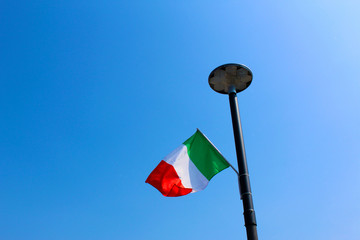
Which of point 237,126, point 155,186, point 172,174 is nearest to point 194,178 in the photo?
point 172,174

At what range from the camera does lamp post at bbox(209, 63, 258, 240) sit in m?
6.57

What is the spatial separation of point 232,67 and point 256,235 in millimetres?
4083

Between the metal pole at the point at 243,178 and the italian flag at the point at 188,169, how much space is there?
1332 mm

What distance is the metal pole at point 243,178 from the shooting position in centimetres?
640

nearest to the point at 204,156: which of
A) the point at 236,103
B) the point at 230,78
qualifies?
the point at 236,103

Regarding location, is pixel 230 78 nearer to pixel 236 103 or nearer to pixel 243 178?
pixel 236 103

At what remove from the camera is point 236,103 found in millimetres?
8359

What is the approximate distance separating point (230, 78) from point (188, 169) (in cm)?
279

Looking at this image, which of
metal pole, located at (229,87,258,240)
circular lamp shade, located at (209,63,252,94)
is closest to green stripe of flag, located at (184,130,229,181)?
metal pole, located at (229,87,258,240)

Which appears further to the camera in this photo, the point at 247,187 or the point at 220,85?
the point at 220,85

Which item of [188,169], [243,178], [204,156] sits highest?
[204,156]

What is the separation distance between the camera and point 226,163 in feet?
28.9

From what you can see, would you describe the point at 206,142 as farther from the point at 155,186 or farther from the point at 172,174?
the point at 155,186

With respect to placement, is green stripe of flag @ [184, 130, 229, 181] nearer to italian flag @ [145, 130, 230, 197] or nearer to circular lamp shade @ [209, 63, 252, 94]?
italian flag @ [145, 130, 230, 197]
